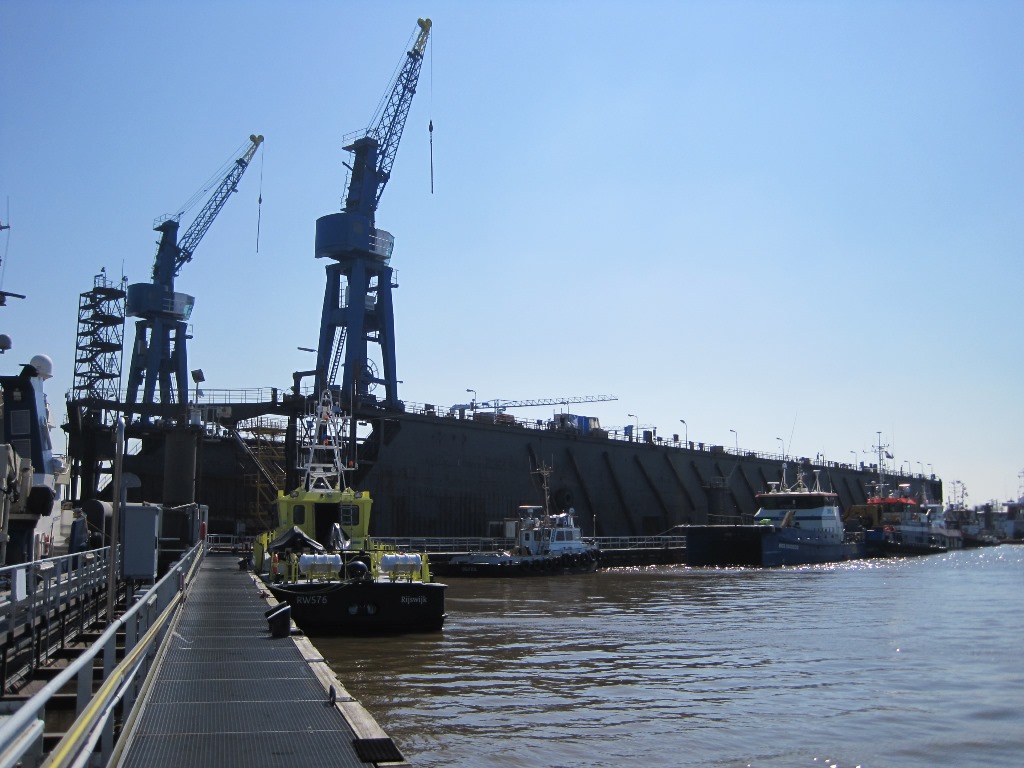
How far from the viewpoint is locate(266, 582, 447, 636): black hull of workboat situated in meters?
23.0

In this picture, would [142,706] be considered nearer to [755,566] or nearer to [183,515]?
[183,515]

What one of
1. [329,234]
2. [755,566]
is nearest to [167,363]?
[329,234]

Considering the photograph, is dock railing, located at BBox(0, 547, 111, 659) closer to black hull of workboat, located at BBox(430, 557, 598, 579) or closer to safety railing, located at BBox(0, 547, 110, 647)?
safety railing, located at BBox(0, 547, 110, 647)

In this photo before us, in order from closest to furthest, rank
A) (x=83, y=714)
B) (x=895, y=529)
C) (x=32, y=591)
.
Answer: (x=83, y=714) < (x=32, y=591) < (x=895, y=529)

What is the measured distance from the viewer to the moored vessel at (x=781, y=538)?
62.1 meters

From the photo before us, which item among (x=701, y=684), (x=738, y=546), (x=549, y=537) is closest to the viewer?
(x=701, y=684)

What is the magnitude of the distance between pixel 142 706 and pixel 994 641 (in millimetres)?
21712

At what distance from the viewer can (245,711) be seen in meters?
10.7

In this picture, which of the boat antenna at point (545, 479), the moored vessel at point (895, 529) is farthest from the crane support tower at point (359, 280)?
the moored vessel at point (895, 529)

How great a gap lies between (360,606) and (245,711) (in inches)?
496

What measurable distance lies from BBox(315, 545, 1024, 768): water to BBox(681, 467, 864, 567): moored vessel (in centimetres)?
2770

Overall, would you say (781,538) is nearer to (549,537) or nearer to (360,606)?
(549,537)

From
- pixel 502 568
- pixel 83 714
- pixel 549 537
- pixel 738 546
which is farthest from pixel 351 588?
pixel 738 546

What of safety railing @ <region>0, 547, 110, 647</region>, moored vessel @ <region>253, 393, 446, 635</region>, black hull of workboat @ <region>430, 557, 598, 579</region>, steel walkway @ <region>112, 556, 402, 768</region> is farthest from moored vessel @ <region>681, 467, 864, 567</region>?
safety railing @ <region>0, 547, 110, 647</region>
